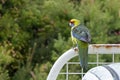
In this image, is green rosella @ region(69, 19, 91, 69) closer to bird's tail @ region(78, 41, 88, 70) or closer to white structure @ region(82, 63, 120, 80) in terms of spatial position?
bird's tail @ region(78, 41, 88, 70)

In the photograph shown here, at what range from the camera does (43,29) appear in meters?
4.04

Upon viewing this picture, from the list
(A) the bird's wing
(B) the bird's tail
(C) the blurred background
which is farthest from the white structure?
(C) the blurred background

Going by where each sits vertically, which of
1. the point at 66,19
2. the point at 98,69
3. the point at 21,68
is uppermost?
the point at 98,69

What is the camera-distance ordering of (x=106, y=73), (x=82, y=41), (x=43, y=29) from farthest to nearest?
(x=43, y=29) → (x=82, y=41) → (x=106, y=73)

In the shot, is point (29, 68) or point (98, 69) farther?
point (29, 68)

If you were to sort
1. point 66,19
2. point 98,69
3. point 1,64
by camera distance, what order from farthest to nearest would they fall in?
point 66,19
point 1,64
point 98,69

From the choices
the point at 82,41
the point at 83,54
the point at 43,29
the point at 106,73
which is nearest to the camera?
the point at 106,73

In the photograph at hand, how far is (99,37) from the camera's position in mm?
3684

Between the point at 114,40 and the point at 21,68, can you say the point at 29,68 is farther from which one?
the point at 114,40

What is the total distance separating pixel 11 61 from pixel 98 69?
2016 millimetres

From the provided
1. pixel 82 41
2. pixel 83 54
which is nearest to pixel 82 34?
pixel 82 41

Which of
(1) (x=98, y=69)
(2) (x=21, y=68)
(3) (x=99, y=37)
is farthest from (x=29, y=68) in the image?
(1) (x=98, y=69)

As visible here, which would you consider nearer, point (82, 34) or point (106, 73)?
point (106, 73)

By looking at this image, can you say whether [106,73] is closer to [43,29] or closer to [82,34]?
[82,34]
